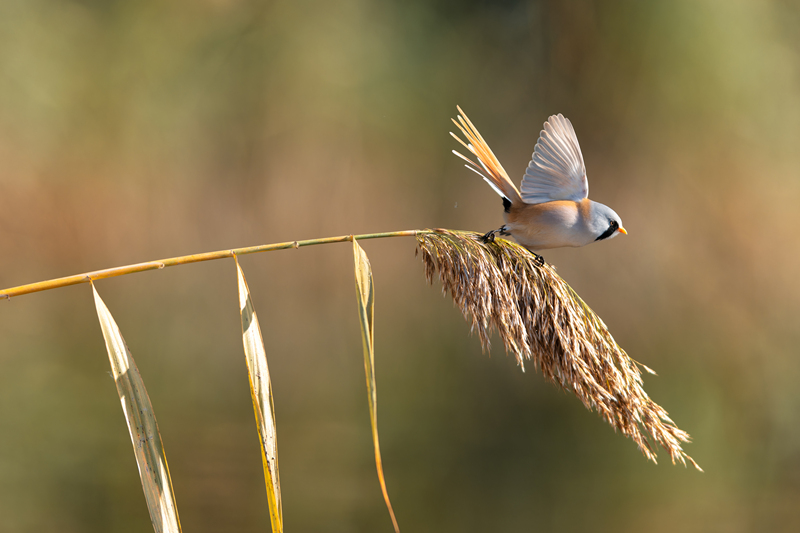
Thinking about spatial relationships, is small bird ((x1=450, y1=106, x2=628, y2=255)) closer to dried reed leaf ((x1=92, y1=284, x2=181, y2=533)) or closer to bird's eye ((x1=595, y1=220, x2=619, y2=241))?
bird's eye ((x1=595, y1=220, x2=619, y2=241))

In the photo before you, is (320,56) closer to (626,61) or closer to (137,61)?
(137,61)

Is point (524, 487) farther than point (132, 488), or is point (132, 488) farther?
point (524, 487)

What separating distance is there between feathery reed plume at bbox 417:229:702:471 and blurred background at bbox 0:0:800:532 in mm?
789

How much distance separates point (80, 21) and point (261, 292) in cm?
81

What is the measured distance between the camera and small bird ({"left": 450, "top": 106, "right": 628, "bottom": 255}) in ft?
1.81

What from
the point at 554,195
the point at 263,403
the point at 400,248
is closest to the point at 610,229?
the point at 554,195

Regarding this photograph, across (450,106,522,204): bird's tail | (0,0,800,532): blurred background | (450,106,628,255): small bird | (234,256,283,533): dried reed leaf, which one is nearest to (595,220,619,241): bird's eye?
(450,106,628,255): small bird

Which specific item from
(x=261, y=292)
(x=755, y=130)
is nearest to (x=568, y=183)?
(x=261, y=292)

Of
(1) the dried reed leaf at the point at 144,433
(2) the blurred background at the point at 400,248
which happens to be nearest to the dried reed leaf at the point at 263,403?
(1) the dried reed leaf at the point at 144,433

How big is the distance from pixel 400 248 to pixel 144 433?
1.06 m

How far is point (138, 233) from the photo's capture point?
1248 millimetres

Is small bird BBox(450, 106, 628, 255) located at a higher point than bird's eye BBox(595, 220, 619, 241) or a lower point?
higher

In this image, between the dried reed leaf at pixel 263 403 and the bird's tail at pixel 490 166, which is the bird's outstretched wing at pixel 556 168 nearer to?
the bird's tail at pixel 490 166

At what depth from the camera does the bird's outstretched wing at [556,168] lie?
0.55 metres
